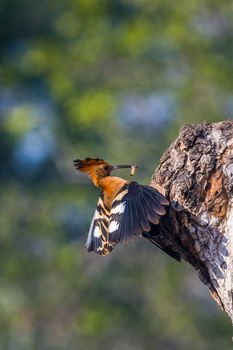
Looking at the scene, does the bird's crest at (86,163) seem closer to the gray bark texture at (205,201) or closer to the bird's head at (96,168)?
the bird's head at (96,168)

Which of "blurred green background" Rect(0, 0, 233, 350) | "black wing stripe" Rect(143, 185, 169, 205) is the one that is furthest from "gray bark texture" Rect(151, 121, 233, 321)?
"blurred green background" Rect(0, 0, 233, 350)

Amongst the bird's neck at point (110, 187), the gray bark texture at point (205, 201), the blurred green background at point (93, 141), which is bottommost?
the gray bark texture at point (205, 201)

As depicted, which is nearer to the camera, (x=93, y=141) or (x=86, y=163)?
(x=86, y=163)

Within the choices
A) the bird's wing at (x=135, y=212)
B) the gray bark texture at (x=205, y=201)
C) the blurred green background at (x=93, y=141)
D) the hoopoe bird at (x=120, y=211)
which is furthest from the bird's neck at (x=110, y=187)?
the blurred green background at (x=93, y=141)

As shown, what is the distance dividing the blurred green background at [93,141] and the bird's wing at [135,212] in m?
8.17

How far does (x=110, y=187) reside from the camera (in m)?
5.25

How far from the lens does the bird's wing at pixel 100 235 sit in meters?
4.98

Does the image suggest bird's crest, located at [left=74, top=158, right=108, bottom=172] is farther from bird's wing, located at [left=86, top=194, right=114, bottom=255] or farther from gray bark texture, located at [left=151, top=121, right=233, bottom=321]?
gray bark texture, located at [left=151, top=121, right=233, bottom=321]

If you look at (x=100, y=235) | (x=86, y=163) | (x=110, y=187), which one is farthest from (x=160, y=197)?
(x=86, y=163)

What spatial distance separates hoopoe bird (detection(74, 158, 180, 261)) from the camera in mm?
4703

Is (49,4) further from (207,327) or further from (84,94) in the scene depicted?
(207,327)

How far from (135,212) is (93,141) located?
10.3 m

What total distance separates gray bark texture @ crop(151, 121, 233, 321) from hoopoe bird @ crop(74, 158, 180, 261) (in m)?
0.08

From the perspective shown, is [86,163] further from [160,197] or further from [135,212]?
[160,197]
